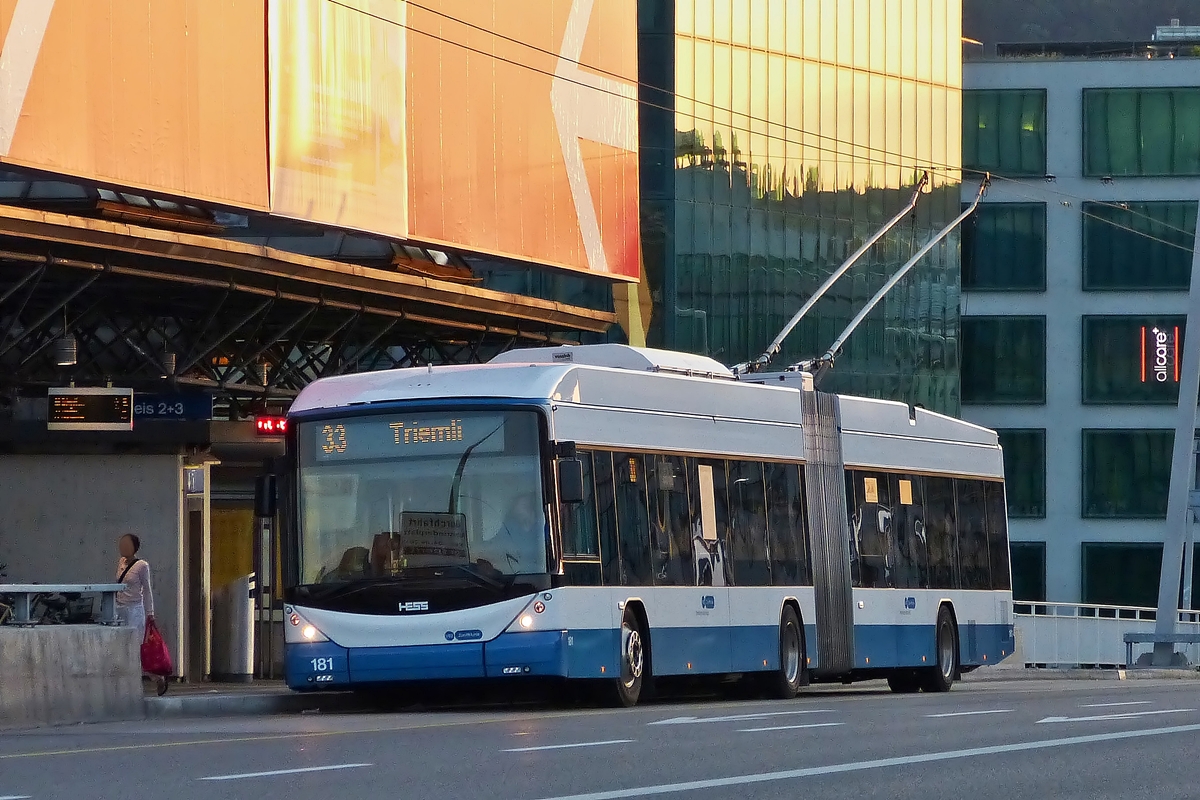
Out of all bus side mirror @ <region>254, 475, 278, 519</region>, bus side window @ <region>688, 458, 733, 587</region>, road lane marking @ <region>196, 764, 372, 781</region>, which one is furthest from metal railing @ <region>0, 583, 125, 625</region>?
road lane marking @ <region>196, 764, 372, 781</region>

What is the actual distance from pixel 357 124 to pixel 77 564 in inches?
224

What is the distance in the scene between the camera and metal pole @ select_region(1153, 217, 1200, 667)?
126 ft

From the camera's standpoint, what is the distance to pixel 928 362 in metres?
52.6

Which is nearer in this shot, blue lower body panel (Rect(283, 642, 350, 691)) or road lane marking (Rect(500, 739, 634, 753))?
road lane marking (Rect(500, 739, 634, 753))

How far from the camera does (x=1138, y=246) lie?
58.7m

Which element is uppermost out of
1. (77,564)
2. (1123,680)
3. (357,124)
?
(357,124)

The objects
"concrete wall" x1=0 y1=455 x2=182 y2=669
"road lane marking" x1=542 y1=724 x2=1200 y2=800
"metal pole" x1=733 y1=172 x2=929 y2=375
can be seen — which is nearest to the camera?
"road lane marking" x1=542 y1=724 x2=1200 y2=800

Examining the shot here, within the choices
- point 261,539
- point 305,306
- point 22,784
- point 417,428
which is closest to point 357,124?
point 305,306

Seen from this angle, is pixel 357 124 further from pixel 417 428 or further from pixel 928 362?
pixel 928 362

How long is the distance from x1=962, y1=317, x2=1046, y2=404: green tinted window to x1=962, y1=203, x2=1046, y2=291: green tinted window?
942mm

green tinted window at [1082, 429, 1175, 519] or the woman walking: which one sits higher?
green tinted window at [1082, 429, 1175, 519]

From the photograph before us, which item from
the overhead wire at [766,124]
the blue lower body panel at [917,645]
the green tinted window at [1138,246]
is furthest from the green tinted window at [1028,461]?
the blue lower body panel at [917,645]

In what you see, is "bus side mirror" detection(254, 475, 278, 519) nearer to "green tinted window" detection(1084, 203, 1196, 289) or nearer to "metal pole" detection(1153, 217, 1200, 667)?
"metal pole" detection(1153, 217, 1200, 667)

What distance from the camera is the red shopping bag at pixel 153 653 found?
21625 mm
